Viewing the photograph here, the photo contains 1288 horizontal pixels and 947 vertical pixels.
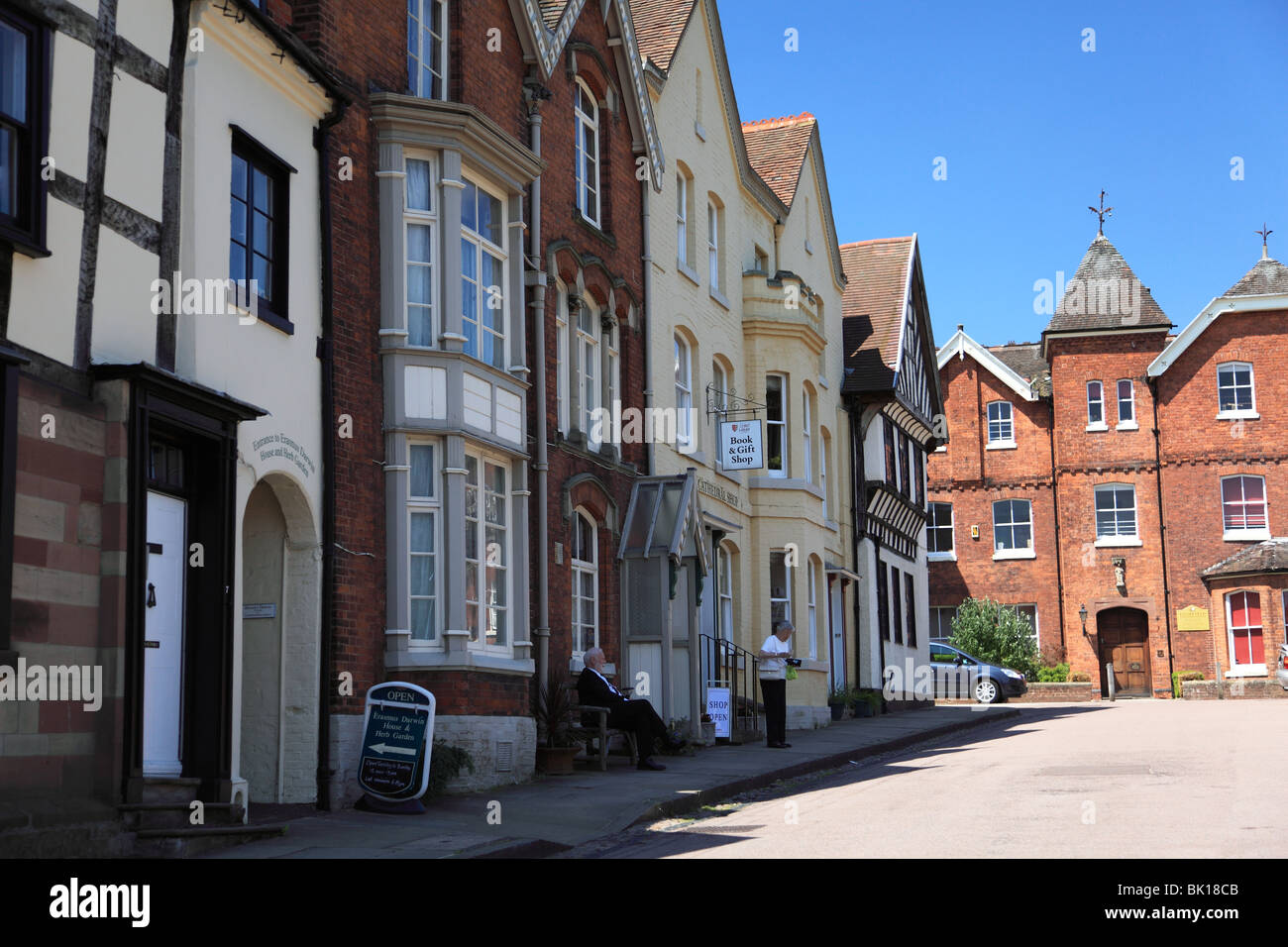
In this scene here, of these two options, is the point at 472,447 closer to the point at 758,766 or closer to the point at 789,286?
the point at 758,766

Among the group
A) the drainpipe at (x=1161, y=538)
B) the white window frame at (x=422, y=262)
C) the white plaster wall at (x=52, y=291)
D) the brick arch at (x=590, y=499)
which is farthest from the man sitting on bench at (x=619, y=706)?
the drainpipe at (x=1161, y=538)

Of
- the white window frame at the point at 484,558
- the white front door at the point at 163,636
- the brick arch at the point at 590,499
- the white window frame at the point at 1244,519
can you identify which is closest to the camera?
the white front door at the point at 163,636

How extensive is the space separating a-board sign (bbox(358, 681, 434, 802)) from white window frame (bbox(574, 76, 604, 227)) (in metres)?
8.96

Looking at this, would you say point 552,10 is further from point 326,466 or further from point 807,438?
point 807,438

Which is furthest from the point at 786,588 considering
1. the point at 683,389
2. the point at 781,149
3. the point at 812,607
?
the point at 781,149

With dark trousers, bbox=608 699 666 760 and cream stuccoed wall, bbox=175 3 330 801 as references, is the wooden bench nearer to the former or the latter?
dark trousers, bbox=608 699 666 760

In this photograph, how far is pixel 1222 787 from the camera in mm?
14422

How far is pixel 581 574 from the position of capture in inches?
788

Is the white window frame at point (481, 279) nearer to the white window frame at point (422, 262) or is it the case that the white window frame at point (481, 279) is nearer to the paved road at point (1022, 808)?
the white window frame at point (422, 262)

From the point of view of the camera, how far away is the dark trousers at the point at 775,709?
21547 mm

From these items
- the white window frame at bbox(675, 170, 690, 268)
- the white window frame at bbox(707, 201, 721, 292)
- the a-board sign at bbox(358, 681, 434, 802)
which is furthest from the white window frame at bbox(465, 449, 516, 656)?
the white window frame at bbox(707, 201, 721, 292)

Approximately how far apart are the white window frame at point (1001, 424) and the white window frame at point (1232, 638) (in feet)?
28.2

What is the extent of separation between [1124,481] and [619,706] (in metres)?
34.0

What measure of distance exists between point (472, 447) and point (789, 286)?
13.6 metres
